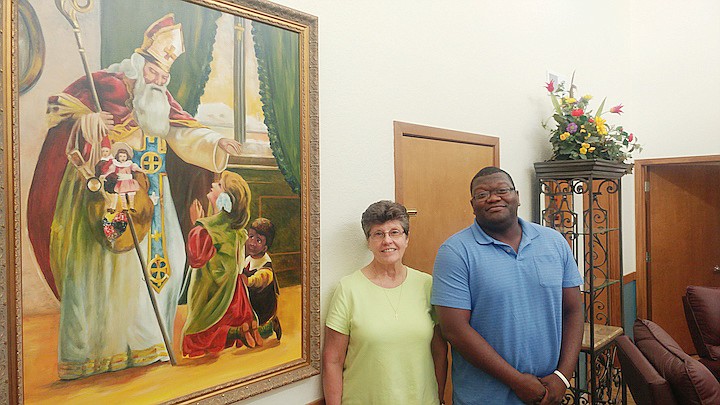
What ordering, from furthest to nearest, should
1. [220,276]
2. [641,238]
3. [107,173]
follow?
[641,238] < [220,276] < [107,173]

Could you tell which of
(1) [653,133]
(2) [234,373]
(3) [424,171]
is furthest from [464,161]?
(1) [653,133]

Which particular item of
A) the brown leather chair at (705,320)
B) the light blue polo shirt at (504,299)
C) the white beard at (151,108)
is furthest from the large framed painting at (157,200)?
Answer: the brown leather chair at (705,320)

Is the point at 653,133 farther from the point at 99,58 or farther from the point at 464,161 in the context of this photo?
the point at 99,58

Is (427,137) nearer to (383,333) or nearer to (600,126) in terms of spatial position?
(383,333)

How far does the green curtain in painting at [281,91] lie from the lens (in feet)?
6.05

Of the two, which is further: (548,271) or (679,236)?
(679,236)

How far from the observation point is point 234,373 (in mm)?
1769

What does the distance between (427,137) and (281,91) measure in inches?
36.9

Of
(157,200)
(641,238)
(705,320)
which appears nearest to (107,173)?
(157,200)

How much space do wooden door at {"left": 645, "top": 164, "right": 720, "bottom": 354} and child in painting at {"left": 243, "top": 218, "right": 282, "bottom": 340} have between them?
4252 millimetres

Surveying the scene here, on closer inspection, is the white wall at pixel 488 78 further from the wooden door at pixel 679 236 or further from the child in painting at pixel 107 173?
the child in painting at pixel 107 173

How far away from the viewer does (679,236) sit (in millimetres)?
5055

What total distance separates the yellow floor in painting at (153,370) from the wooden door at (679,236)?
4.21m

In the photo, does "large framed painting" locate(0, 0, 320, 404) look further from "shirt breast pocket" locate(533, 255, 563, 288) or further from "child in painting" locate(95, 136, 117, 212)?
"shirt breast pocket" locate(533, 255, 563, 288)
